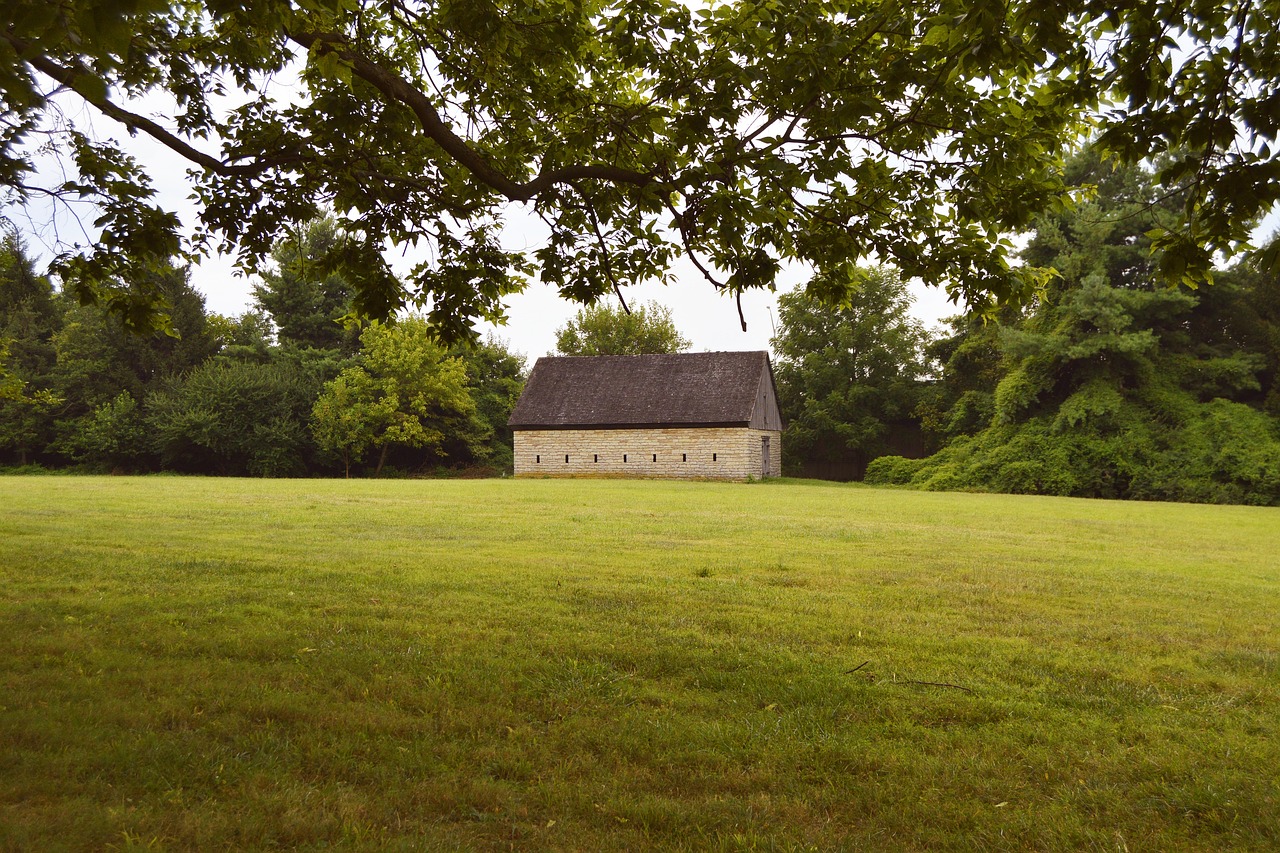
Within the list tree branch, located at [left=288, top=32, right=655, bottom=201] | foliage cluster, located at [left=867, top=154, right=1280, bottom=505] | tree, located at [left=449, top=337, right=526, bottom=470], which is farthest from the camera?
tree, located at [left=449, top=337, right=526, bottom=470]

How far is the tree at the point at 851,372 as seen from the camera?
45750 mm

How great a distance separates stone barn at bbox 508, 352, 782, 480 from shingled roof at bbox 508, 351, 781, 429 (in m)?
0.05

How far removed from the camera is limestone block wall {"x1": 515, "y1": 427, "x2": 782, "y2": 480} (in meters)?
39.4

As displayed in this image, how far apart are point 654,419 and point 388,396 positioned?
563 inches

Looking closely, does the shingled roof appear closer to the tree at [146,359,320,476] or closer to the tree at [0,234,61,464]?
the tree at [146,359,320,476]

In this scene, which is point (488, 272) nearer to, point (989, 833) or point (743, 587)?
point (743, 587)

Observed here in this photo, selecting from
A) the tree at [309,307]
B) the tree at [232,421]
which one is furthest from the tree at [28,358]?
the tree at [309,307]

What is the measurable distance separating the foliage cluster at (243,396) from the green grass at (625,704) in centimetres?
3493

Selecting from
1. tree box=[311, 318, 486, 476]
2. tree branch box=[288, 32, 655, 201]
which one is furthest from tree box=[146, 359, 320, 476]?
tree branch box=[288, 32, 655, 201]

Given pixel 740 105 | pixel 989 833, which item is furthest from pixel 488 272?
pixel 989 833

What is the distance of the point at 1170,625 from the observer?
7523 mm

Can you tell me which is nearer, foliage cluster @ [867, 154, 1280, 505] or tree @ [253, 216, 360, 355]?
foliage cluster @ [867, 154, 1280, 505]

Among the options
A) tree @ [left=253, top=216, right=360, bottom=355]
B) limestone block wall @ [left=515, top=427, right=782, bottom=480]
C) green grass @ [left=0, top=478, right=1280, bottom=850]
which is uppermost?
tree @ [left=253, top=216, right=360, bottom=355]

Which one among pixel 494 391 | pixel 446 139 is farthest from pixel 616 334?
pixel 446 139
